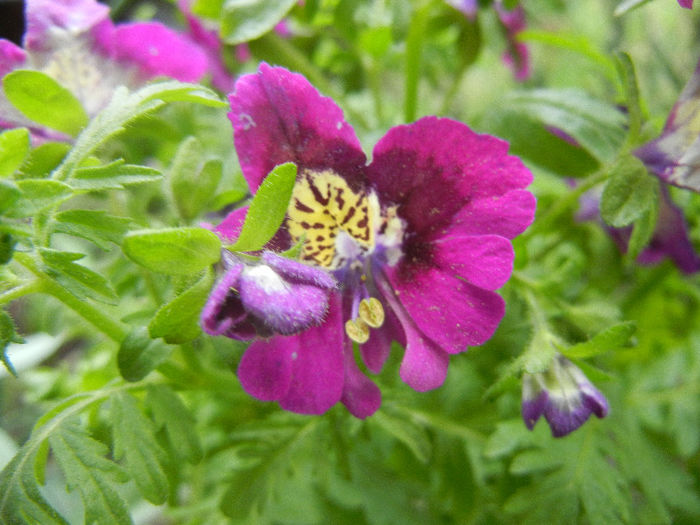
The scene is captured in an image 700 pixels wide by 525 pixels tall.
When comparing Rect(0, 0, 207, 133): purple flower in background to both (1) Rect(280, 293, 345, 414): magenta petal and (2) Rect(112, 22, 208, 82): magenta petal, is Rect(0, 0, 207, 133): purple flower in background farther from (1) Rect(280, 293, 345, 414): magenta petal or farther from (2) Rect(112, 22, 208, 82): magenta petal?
(1) Rect(280, 293, 345, 414): magenta petal

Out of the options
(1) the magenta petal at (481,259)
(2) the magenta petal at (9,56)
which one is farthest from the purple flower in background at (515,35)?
(2) the magenta petal at (9,56)

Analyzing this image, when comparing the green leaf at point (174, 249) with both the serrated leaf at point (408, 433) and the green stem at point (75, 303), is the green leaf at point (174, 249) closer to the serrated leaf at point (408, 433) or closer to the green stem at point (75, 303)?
the green stem at point (75, 303)

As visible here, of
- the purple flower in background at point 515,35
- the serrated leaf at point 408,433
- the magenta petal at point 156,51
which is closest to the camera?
the serrated leaf at point 408,433

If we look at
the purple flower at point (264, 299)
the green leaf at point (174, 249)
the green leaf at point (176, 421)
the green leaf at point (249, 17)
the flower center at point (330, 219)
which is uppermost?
the green leaf at point (249, 17)

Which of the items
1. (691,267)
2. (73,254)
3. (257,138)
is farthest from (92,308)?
(691,267)

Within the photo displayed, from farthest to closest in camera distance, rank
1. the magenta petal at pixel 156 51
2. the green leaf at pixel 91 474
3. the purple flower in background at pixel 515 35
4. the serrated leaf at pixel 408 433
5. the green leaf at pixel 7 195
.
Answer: the purple flower in background at pixel 515 35 → the magenta petal at pixel 156 51 → the serrated leaf at pixel 408 433 → the green leaf at pixel 91 474 → the green leaf at pixel 7 195

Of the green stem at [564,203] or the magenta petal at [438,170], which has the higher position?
the magenta petal at [438,170]

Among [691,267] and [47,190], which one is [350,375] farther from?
[691,267]
